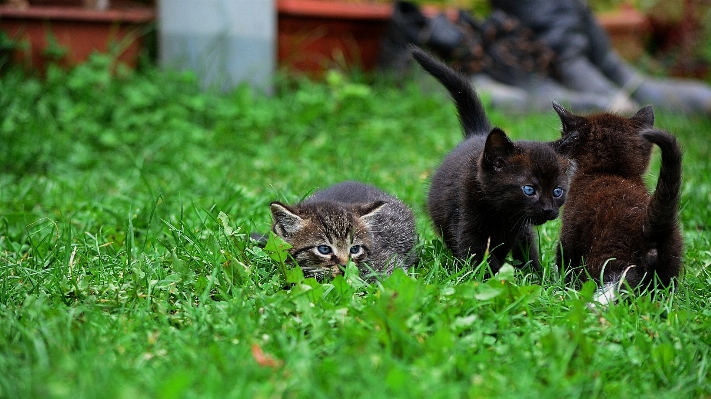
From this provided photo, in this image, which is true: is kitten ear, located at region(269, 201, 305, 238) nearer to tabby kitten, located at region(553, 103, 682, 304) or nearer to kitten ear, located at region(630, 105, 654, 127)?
tabby kitten, located at region(553, 103, 682, 304)

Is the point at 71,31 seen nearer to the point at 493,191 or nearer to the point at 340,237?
the point at 340,237

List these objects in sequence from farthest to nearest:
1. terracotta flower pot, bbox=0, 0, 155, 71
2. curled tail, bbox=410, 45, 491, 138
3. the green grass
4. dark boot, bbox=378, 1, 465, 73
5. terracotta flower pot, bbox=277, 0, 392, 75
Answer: terracotta flower pot, bbox=277, 0, 392, 75, dark boot, bbox=378, 1, 465, 73, terracotta flower pot, bbox=0, 0, 155, 71, curled tail, bbox=410, 45, 491, 138, the green grass

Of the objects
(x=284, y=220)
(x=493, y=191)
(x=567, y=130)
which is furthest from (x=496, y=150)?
(x=284, y=220)

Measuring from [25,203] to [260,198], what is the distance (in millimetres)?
1468

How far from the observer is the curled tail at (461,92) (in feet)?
13.3

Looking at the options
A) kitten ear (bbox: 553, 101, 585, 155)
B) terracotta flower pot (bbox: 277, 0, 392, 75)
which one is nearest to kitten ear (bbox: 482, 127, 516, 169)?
kitten ear (bbox: 553, 101, 585, 155)

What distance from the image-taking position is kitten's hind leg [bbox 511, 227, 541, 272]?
376 centimetres

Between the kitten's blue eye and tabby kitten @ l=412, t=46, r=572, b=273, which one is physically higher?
tabby kitten @ l=412, t=46, r=572, b=273

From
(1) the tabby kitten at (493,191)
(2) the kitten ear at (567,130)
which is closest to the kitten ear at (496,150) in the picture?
(1) the tabby kitten at (493,191)

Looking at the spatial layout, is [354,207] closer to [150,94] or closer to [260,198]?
[260,198]

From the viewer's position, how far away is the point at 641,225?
10.7ft

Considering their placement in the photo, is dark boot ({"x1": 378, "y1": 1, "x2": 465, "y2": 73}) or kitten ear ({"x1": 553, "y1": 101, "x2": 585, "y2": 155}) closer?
kitten ear ({"x1": 553, "y1": 101, "x2": 585, "y2": 155})

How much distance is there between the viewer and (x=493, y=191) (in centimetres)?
356

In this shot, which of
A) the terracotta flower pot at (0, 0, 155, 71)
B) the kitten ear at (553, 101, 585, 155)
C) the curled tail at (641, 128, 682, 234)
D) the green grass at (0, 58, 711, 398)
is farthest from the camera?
the terracotta flower pot at (0, 0, 155, 71)
